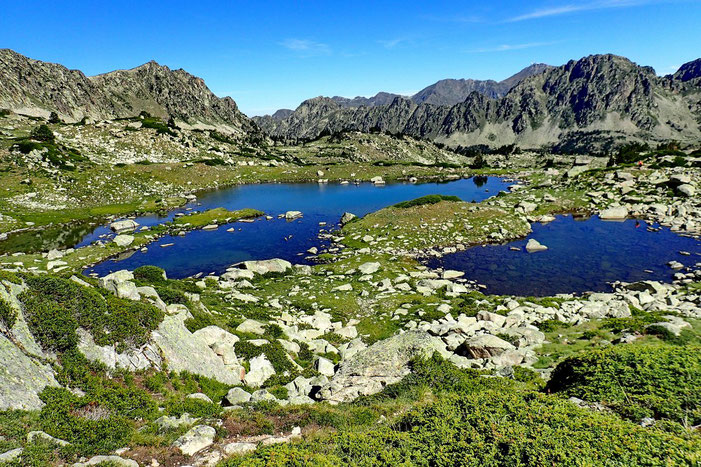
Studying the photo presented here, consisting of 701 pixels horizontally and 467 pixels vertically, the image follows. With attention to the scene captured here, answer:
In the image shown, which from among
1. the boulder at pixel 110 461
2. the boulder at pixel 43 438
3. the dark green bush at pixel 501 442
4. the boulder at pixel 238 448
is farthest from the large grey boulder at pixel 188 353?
the dark green bush at pixel 501 442

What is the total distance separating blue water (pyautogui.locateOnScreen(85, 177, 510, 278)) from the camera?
4891 cm

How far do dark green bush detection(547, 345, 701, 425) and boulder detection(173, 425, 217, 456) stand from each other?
43.5 ft

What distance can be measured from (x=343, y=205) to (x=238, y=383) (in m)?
78.6

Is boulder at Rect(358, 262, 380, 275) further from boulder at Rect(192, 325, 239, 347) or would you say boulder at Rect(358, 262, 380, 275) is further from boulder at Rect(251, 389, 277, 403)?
boulder at Rect(251, 389, 277, 403)

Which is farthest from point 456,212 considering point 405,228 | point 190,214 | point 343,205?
point 190,214

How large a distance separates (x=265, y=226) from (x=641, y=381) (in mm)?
66560

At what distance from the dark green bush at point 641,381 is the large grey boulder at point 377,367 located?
6.83 meters

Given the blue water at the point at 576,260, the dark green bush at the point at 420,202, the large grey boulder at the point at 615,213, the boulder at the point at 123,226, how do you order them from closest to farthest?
the blue water at the point at 576,260 < the boulder at the point at 123,226 < the large grey boulder at the point at 615,213 < the dark green bush at the point at 420,202

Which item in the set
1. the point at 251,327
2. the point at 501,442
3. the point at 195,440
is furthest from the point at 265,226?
the point at 501,442

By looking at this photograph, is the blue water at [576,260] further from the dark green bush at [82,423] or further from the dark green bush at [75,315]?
the dark green bush at [82,423]

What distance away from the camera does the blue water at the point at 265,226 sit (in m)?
48.9

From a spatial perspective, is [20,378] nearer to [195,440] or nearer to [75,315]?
[75,315]

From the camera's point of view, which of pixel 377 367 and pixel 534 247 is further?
pixel 534 247

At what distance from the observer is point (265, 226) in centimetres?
7125
